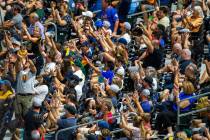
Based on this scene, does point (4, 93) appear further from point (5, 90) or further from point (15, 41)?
point (15, 41)

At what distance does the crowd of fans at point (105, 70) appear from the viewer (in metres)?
19.1

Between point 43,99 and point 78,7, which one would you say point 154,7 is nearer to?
point 78,7

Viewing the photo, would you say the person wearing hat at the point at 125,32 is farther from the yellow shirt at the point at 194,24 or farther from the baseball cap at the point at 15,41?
the baseball cap at the point at 15,41

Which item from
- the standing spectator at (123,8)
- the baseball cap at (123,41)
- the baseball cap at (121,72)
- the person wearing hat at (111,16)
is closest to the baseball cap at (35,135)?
the baseball cap at (121,72)

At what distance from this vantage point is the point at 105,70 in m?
21.8

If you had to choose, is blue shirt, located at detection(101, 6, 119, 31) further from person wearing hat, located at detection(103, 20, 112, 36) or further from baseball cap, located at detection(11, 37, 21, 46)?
baseball cap, located at detection(11, 37, 21, 46)

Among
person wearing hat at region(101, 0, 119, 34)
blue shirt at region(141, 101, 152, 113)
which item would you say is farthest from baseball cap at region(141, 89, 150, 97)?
person wearing hat at region(101, 0, 119, 34)

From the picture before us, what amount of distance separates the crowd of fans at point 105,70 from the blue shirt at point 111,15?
0.09 ft

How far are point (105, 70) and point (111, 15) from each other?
313 centimetres

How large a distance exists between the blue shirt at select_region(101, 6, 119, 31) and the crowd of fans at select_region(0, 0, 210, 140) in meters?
Result: 0.03

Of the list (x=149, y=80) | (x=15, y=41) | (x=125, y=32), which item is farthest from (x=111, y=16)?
(x=149, y=80)

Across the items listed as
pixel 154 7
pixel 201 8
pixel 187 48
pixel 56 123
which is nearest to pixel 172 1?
pixel 154 7

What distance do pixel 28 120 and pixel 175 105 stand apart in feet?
11.1

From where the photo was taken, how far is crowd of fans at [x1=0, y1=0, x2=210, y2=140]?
62.8ft
